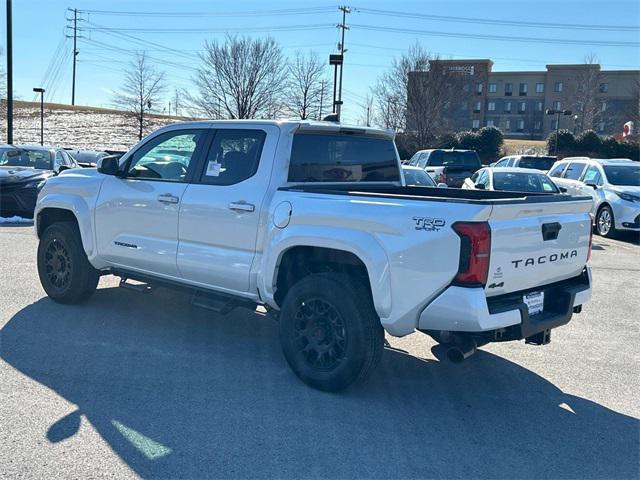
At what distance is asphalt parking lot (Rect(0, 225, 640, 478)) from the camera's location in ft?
11.6

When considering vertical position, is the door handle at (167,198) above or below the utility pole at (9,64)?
below

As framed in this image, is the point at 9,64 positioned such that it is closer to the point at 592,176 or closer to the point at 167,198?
the point at 592,176

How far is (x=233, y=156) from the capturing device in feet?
17.5

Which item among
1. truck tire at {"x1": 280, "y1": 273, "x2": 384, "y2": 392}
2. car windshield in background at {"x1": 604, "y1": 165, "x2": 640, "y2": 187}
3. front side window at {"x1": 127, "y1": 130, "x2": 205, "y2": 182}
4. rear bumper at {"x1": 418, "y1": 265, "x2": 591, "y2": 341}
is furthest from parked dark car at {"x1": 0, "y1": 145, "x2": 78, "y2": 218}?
car windshield in background at {"x1": 604, "y1": 165, "x2": 640, "y2": 187}

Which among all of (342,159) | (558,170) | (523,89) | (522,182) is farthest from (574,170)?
(523,89)

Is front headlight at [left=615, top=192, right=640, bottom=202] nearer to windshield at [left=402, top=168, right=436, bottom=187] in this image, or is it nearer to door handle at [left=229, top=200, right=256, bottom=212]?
windshield at [left=402, top=168, right=436, bottom=187]

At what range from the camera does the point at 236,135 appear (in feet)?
17.7

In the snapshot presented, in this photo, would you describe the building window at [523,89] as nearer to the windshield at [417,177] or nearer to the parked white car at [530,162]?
→ the parked white car at [530,162]

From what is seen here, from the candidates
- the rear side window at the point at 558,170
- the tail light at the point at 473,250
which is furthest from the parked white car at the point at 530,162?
the tail light at the point at 473,250

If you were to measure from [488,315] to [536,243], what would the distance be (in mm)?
695

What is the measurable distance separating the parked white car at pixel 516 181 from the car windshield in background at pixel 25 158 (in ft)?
33.4

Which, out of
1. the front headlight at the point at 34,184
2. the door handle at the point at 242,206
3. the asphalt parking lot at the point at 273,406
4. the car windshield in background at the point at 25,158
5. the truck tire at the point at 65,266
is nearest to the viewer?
the asphalt parking lot at the point at 273,406

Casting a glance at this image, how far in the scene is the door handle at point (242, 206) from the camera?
16.3 ft

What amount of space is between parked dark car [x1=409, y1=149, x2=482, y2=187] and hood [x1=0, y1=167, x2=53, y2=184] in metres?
11.1
